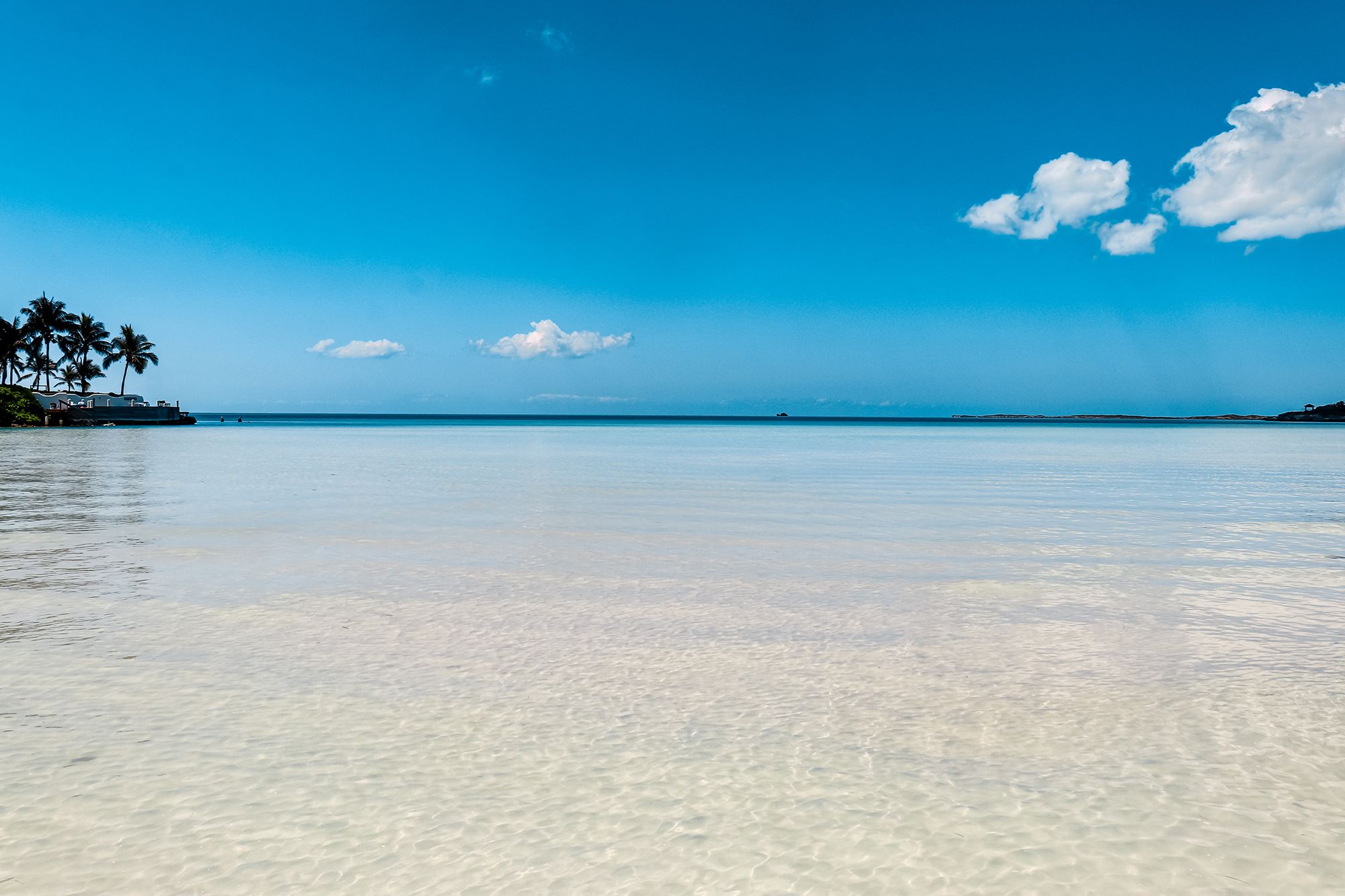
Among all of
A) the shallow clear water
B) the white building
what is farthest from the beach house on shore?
the shallow clear water

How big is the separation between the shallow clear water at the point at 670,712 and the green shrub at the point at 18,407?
71255 mm

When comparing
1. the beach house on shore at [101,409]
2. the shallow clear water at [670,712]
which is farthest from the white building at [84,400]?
the shallow clear water at [670,712]

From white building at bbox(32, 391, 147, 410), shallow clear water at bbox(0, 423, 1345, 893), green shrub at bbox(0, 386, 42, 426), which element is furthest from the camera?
white building at bbox(32, 391, 147, 410)

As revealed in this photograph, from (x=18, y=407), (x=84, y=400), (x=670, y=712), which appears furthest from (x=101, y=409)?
(x=670, y=712)

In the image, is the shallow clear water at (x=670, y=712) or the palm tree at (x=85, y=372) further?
the palm tree at (x=85, y=372)

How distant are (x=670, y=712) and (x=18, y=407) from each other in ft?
272

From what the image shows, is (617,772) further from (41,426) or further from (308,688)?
(41,426)

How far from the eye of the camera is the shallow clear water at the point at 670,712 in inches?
129

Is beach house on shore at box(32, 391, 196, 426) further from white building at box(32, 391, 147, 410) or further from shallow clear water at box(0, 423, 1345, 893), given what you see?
shallow clear water at box(0, 423, 1345, 893)

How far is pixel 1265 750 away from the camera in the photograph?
4.30m

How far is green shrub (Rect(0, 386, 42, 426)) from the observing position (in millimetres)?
67562

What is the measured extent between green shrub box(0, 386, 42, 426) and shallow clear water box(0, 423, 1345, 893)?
71255mm

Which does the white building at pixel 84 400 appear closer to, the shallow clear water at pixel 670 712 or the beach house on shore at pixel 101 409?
the beach house on shore at pixel 101 409

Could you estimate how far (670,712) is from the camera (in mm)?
4824
